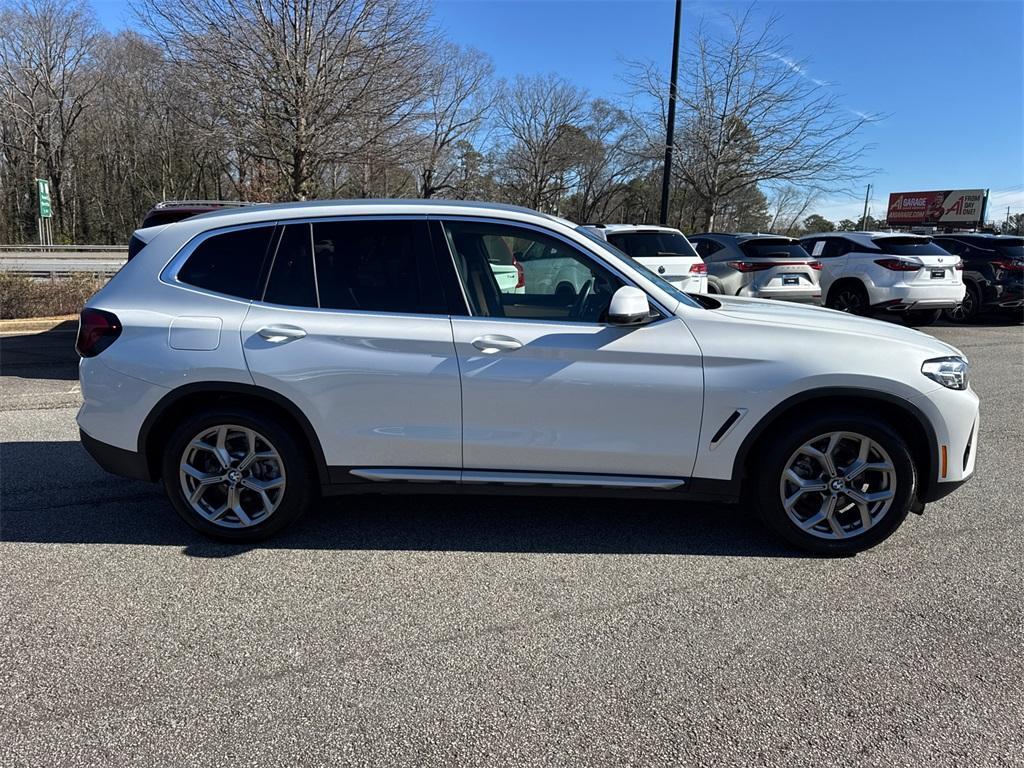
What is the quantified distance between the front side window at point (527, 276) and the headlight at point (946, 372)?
1.64m

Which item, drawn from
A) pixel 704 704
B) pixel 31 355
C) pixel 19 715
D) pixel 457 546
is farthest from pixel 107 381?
pixel 31 355

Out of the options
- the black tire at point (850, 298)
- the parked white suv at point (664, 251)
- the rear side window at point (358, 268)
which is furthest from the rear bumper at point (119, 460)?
the black tire at point (850, 298)

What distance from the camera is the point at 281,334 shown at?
3588 millimetres

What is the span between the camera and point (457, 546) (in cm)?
382

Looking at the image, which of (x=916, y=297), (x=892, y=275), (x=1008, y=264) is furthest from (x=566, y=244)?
(x=1008, y=264)

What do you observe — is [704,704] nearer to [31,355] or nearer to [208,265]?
[208,265]

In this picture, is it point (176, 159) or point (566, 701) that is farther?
point (176, 159)

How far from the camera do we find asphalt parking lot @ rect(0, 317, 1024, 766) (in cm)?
238

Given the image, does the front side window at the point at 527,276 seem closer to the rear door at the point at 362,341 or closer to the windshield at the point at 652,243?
the rear door at the point at 362,341

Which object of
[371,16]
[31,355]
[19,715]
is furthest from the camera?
[371,16]

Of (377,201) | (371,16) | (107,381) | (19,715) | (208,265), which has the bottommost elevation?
(19,715)

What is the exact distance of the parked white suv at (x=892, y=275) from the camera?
39.3 feet

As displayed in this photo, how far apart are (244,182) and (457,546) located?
1367 inches

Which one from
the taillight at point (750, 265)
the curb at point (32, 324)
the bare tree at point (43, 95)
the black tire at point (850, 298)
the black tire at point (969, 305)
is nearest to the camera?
the curb at point (32, 324)
